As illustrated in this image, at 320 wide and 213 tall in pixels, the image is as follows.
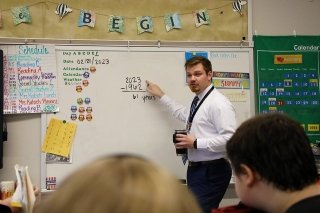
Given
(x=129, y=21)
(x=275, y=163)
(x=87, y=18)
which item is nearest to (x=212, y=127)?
(x=129, y=21)

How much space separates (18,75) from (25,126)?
0.39 m

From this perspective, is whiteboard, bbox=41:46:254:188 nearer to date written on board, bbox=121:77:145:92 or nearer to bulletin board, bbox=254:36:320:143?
date written on board, bbox=121:77:145:92

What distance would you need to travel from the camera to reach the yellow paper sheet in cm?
292

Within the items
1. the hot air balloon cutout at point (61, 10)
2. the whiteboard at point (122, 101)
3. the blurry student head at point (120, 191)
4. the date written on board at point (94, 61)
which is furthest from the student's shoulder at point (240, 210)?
the hot air balloon cutout at point (61, 10)

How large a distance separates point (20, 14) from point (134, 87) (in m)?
1.02

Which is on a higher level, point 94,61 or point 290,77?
point 94,61

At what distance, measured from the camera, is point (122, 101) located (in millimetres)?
3025

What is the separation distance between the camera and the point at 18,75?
2.91 meters

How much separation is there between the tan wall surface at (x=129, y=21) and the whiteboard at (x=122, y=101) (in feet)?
0.37

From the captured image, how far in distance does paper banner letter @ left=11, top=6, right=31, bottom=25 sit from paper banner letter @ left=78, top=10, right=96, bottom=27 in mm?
393

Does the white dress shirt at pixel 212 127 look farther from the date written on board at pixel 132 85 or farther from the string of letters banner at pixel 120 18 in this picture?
the string of letters banner at pixel 120 18

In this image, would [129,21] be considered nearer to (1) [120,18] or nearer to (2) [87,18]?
(1) [120,18]

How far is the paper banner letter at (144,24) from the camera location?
3.07m

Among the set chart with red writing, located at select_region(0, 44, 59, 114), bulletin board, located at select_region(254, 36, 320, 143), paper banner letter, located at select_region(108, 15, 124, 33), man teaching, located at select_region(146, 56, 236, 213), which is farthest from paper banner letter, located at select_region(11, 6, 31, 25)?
bulletin board, located at select_region(254, 36, 320, 143)
